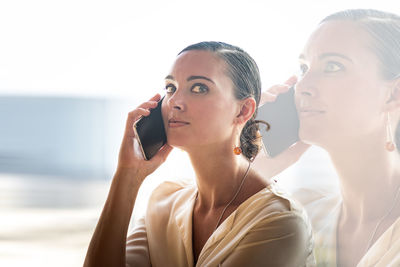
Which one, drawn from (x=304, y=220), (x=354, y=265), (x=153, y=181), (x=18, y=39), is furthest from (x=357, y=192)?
(x=18, y=39)

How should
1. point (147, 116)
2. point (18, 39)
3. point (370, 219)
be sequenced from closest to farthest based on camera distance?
point (147, 116) → point (370, 219) → point (18, 39)

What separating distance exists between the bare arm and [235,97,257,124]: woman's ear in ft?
0.76

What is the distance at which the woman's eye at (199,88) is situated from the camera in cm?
128

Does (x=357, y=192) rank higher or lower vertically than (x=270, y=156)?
lower

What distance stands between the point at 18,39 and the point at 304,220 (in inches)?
44.6

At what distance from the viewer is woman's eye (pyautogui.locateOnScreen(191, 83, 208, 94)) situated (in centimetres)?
128

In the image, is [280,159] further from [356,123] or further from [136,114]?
[136,114]

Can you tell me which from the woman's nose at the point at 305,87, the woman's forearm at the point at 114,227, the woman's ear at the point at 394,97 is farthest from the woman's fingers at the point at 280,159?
the woman's forearm at the point at 114,227

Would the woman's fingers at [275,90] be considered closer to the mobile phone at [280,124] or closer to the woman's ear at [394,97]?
the mobile phone at [280,124]

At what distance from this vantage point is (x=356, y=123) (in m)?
1.58

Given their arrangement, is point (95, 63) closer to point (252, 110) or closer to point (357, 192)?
point (252, 110)

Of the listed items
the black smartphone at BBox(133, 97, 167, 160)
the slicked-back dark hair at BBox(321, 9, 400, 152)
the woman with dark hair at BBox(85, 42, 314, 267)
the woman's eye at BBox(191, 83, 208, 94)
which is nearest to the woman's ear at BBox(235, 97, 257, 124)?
the woman with dark hair at BBox(85, 42, 314, 267)

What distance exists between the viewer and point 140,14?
1.71 meters

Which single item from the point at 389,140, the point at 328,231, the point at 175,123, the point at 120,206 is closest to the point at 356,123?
the point at 389,140
